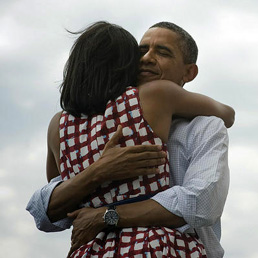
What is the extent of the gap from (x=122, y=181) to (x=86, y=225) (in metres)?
0.29

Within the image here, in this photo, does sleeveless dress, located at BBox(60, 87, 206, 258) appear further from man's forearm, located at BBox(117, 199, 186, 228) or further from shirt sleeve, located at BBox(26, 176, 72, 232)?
shirt sleeve, located at BBox(26, 176, 72, 232)

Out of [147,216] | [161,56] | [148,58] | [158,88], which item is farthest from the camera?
[161,56]

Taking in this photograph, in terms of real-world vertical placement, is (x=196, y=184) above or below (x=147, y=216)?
above

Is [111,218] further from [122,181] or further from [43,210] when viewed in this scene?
[43,210]

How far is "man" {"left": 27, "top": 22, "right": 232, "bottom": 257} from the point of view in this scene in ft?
9.39

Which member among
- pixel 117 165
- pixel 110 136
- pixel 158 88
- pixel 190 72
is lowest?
pixel 117 165

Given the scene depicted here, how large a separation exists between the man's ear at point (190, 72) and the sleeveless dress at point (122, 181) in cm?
90

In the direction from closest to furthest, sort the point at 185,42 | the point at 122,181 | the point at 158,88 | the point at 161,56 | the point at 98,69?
the point at 122,181, the point at 158,88, the point at 98,69, the point at 161,56, the point at 185,42

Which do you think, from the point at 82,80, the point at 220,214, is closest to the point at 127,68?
the point at 82,80

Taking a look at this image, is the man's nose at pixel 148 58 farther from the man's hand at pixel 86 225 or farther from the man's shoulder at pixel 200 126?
the man's hand at pixel 86 225

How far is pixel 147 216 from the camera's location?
2855 millimetres

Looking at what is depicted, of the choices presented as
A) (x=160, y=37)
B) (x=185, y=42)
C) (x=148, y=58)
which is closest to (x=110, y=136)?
(x=148, y=58)

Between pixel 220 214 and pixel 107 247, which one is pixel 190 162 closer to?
pixel 220 214

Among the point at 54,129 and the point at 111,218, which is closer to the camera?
the point at 111,218
